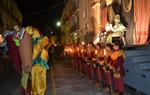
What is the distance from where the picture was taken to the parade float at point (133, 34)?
1480cm

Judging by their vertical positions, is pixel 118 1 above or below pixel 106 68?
above

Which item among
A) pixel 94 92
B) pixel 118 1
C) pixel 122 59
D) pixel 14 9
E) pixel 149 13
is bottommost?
pixel 94 92

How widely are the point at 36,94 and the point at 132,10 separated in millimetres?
13887

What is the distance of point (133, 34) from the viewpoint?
2469 centimetres

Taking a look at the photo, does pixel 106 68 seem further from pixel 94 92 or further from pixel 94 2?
pixel 94 2

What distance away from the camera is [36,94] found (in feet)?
Result: 41.2

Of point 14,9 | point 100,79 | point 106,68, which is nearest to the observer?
point 106,68

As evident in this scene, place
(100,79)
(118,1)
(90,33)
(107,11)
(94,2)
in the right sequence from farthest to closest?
1. (90,33)
2. (94,2)
3. (107,11)
4. (118,1)
5. (100,79)

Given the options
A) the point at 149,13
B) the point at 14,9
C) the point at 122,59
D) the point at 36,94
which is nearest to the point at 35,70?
the point at 36,94

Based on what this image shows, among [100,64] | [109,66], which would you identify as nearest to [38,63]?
[109,66]

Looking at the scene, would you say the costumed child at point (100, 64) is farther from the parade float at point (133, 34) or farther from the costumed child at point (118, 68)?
the costumed child at point (118, 68)

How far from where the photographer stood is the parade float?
48.5 ft

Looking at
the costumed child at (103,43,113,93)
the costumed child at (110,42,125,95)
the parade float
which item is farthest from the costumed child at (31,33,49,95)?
the costumed child at (103,43,113,93)

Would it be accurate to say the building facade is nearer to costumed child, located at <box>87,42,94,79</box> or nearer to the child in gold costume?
costumed child, located at <box>87,42,94,79</box>
